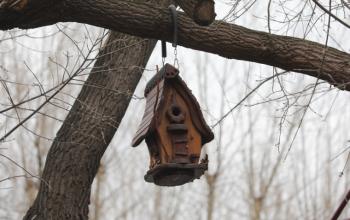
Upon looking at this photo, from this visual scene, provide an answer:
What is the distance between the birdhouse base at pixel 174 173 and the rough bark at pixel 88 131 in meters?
1.61

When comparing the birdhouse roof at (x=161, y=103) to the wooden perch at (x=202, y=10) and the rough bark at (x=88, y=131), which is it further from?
the rough bark at (x=88, y=131)

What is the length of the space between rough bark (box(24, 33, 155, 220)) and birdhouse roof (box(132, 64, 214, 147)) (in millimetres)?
1599

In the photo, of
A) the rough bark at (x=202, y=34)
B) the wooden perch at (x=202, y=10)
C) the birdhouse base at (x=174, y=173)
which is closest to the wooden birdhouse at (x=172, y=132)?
the birdhouse base at (x=174, y=173)

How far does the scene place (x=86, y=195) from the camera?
562cm

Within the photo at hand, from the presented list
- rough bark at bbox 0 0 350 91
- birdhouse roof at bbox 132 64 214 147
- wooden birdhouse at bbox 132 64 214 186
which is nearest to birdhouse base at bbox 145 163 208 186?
wooden birdhouse at bbox 132 64 214 186

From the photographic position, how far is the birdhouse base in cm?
384

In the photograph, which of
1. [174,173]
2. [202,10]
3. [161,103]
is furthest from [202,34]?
[174,173]

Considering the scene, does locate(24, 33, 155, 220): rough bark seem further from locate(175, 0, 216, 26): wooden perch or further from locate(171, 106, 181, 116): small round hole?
locate(175, 0, 216, 26): wooden perch

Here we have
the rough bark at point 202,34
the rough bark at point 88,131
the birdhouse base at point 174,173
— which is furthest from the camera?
the rough bark at point 88,131

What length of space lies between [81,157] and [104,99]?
1.73ft

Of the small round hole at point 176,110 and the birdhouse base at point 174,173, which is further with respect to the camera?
the small round hole at point 176,110

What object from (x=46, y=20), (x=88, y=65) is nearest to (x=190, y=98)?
(x=46, y=20)

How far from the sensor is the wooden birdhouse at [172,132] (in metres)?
3.88

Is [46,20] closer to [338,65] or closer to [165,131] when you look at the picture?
[165,131]
